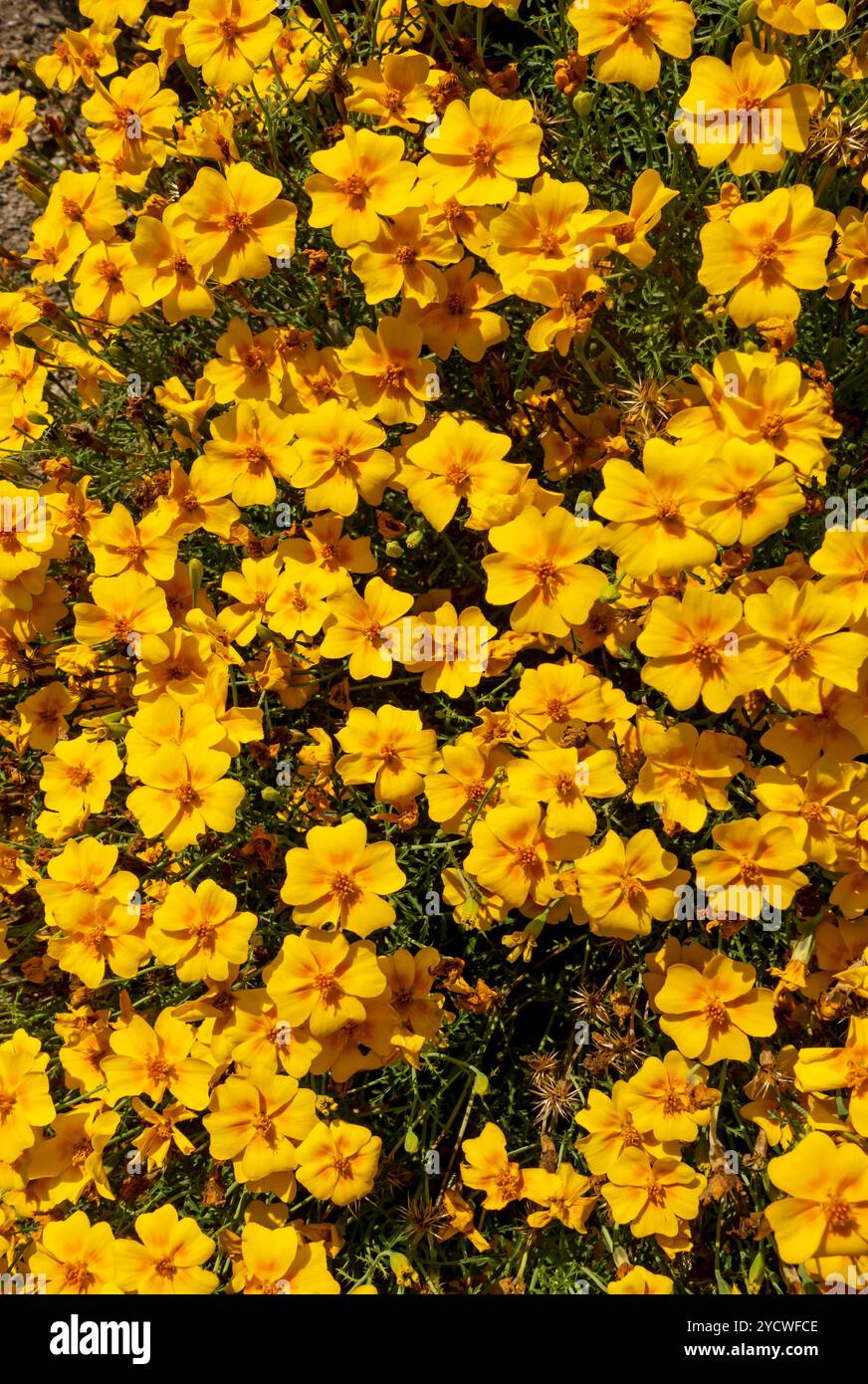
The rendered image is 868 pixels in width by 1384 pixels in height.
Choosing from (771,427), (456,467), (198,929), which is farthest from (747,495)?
(198,929)

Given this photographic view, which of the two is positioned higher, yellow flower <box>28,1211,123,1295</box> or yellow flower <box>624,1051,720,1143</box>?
yellow flower <box>624,1051,720,1143</box>

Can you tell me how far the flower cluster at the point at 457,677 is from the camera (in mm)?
2387

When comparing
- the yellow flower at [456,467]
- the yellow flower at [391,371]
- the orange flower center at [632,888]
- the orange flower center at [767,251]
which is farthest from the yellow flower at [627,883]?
the orange flower center at [767,251]

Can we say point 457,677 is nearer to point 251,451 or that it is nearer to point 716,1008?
point 251,451

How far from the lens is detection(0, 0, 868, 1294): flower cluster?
239 centimetres

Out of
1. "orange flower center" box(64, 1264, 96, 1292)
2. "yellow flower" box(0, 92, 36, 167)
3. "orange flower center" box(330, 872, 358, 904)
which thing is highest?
"yellow flower" box(0, 92, 36, 167)

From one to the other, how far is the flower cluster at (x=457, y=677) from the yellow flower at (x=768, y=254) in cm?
1

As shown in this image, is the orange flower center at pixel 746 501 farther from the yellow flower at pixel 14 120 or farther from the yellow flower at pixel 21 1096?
the yellow flower at pixel 14 120

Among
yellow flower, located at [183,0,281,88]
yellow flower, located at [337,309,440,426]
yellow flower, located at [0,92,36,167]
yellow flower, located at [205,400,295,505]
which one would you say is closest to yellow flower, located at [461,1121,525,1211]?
yellow flower, located at [205,400,295,505]

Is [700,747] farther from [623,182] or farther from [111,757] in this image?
[623,182]

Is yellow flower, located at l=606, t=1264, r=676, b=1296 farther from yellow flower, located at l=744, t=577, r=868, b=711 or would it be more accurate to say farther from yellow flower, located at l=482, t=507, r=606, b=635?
yellow flower, located at l=482, t=507, r=606, b=635

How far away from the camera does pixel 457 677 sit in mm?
2633

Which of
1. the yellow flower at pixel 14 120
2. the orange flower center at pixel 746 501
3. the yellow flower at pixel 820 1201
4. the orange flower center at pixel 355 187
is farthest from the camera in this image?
the yellow flower at pixel 14 120

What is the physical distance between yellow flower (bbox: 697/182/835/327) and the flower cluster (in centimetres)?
1
